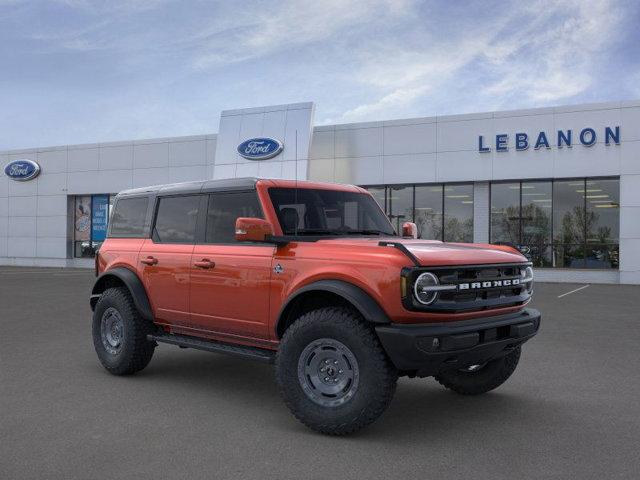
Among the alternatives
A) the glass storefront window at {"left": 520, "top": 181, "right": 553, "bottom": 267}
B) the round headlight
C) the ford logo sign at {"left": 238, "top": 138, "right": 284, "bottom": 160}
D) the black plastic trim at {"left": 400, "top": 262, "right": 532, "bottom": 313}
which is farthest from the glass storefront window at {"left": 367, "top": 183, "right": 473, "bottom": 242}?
the round headlight

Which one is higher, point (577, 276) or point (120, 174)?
point (120, 174)

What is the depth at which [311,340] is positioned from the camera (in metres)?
4.76

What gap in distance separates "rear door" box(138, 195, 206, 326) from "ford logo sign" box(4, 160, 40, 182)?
→ 30.2 meters

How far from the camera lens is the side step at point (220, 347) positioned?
527cm

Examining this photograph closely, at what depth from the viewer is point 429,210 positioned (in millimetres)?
25656

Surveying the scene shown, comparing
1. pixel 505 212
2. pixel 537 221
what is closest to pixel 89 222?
pixel 505 212

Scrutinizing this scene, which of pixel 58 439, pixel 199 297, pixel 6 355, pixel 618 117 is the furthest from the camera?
pixel 618 117

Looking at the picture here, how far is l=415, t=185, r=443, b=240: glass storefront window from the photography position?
83.7 ft

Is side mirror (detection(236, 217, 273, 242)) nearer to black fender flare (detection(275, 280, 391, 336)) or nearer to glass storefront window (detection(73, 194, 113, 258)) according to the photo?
black fender flare (detection(275, 280, 391, 336))

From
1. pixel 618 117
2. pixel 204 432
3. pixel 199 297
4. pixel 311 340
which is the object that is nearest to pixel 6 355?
pixel 199 297

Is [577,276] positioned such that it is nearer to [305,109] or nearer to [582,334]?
[305,109]

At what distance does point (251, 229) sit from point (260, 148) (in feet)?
71.9

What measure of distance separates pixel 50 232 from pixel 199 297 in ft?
99.9

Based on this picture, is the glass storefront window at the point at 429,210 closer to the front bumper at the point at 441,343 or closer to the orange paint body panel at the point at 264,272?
the orange paint body panel at the point at 264,272
